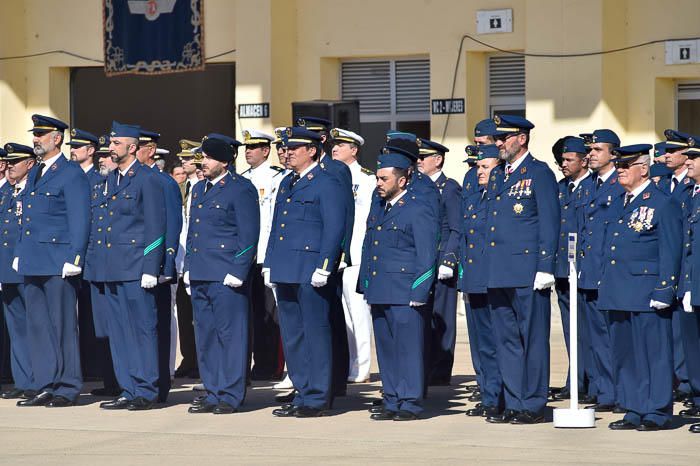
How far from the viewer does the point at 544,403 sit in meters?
10.6

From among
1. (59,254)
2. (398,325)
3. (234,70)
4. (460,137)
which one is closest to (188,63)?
(234,70)

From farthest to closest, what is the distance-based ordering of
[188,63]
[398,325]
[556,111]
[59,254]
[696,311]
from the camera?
[188,63] < [556,111] < [59,254] < [398,325] < [696,311]

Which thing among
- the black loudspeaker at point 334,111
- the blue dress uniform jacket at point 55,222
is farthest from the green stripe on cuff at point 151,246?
the black loudspeaker at point 334,111

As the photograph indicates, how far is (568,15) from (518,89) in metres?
1.28

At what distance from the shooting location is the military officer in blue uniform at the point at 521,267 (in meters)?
10.4

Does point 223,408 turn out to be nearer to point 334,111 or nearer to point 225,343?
point 225,343

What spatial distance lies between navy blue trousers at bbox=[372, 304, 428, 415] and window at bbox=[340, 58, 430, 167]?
827 cm

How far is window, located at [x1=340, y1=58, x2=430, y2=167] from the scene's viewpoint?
19.0 meters

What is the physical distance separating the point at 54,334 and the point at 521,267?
3.62 meters

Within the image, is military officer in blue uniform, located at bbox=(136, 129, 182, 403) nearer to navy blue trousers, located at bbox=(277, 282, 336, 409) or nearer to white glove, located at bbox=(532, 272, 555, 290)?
navy blue trousers, located at bbox=(277, 282, 336, 409)

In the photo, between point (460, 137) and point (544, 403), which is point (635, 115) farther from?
point (544, 403)

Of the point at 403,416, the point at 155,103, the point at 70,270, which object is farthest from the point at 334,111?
the point at 403,416

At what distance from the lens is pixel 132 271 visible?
1145cm

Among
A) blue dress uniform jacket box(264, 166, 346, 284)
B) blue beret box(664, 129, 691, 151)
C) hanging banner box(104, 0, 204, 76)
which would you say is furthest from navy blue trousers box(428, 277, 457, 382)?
hanging banner box(104, 0, 204, 76)
